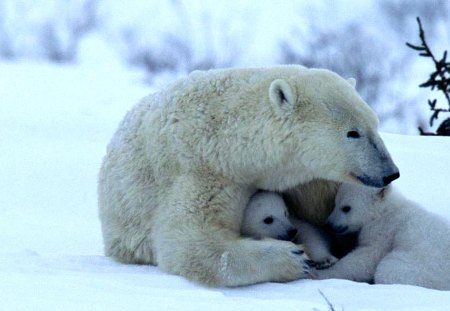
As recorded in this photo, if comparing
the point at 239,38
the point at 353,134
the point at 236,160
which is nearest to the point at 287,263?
the point at 236,160

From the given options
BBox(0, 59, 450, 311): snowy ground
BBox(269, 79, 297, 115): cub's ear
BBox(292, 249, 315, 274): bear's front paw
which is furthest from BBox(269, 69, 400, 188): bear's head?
BBox(0, 59, 450, 311): snowy ground

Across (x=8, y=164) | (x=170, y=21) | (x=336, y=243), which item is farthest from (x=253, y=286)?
(x=170, y=21)

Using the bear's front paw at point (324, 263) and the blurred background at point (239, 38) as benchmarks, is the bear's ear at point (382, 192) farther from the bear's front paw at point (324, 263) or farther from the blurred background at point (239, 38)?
the blurred background at point (239, 38)

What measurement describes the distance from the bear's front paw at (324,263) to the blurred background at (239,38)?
6577mm

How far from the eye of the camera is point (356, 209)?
16.9 ft

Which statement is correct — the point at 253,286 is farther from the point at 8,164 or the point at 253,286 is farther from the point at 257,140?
the point at 8,164

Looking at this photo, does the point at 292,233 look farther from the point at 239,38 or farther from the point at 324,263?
the point at 239,38

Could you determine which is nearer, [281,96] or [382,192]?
[281,96]

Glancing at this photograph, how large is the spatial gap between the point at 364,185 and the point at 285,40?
908 centimetres

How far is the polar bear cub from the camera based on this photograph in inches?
196

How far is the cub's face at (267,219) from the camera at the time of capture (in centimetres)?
498

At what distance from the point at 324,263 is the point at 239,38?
9.25m

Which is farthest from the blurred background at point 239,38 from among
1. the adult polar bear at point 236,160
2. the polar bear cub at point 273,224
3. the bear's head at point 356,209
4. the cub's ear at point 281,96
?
the cub's ear at point 281,96

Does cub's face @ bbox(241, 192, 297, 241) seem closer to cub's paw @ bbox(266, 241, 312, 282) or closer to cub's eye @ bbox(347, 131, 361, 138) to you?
cub's paw @ bbox(266, 241, 312, 282)
